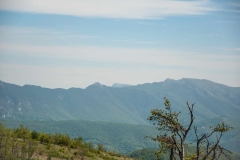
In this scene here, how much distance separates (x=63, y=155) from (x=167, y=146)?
19733mm

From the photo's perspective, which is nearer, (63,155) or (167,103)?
(167,103)

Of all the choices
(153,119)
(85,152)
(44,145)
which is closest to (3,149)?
(44,145)

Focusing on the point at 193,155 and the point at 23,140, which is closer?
the point at 193,155

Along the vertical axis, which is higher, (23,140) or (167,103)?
(167,103)

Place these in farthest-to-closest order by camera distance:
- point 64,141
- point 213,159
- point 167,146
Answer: point 64,141 → point 167,146 → point 213,159

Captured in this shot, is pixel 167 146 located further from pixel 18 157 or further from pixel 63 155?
pixel 63 155

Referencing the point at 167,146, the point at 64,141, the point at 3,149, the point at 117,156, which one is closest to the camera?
the point at 167,146

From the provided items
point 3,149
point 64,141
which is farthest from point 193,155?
point 64,141

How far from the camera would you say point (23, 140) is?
32594 mm

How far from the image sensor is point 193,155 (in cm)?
1511

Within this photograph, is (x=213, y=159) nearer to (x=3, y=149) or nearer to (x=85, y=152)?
(x=3, y=149)

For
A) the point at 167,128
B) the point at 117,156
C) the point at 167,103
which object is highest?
the point at 167,103

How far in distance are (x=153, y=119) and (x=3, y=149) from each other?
14879 mm

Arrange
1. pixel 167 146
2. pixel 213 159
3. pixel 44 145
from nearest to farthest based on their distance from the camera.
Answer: pixel 213 159, pixel 167 146, pixel 44 145
